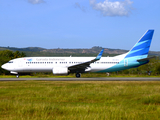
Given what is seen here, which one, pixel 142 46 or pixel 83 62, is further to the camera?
pixel 142 46

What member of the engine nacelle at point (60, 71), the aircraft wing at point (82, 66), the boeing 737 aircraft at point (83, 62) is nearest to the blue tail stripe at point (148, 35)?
the boeing 737 aircraft at point (83, 62)

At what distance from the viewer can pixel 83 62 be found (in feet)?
124

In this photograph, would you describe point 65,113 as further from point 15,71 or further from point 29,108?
point 15,71

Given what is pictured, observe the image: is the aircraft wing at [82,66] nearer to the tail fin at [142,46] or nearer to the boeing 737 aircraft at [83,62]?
the boeing 737 aircraft at [83,62]

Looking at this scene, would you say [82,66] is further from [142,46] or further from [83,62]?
[142,46]

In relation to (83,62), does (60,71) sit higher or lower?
lower

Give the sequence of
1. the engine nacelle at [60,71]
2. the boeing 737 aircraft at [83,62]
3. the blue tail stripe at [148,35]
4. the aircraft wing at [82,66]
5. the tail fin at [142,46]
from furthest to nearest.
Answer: the tail fin at [142,46]
the blue tail stripe at [148,35]
the boeing 737 aircraft at [83,62]
the aircraft wing at [82,66]
the engine nacelle at [60,71]

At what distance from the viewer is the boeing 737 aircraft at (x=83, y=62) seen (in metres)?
37.8

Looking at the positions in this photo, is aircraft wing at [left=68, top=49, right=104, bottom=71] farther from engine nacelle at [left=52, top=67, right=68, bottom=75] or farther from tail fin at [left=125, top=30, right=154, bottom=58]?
tail fin at [left=125, top=30, right=154, bottom=58]

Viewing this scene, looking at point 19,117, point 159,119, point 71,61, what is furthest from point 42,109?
point 71,61

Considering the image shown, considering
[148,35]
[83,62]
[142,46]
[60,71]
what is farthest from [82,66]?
[148,35]

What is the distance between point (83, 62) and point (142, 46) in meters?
10.6

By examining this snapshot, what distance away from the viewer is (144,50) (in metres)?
39.0

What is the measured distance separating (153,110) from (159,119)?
1.84 metres
